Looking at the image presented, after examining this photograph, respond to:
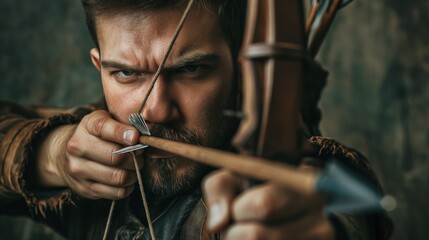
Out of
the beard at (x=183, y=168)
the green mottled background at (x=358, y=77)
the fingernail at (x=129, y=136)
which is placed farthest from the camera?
the green mottled background at (x=358, y=77)

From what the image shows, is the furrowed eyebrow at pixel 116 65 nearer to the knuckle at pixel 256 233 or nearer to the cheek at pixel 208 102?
the cheek at pixel 208 102

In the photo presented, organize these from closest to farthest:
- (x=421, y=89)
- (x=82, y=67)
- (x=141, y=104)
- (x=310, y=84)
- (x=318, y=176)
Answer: (x=318, y=176), (x=310, y=84), (x=141, y=104), (x=421, y=89), (x=82, y=67)

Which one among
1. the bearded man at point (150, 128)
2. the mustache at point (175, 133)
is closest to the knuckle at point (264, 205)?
the bearded man at point (150, 128)

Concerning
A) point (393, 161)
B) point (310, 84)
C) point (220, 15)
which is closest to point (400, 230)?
point (393, 161)

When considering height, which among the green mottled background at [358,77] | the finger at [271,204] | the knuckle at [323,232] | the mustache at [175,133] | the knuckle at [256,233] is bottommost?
the green mottled background at [358,77]

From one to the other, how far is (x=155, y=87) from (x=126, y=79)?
7 centimetres

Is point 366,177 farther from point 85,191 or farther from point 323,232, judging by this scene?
point 85,191

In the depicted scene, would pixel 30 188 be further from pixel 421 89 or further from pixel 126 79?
pixel 421 89

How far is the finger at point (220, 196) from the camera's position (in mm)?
487

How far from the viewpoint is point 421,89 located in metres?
1.64

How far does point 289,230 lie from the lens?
1.52 feet

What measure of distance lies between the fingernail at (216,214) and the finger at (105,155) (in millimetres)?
393

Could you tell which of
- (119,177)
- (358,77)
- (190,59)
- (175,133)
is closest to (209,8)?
(190,59)

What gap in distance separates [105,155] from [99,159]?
2 centimetres
